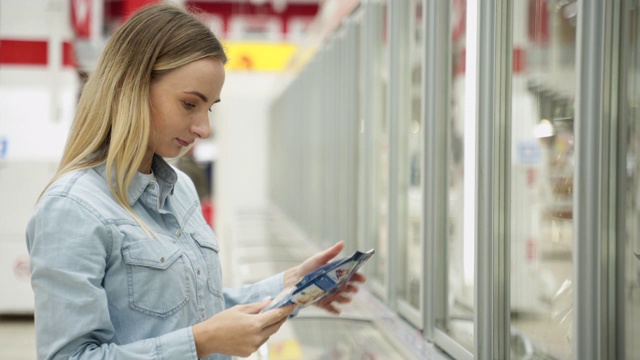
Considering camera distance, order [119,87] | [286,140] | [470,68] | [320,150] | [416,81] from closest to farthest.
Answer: [119,87] < [470,68] < [416,81] < [320,150] < [286,140]

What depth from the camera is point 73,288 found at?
53.5 inches

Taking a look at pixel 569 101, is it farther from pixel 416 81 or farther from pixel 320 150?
pixel 320 150

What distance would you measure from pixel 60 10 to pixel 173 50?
20.2 ft

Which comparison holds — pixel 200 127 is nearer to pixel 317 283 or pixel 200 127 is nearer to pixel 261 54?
pixel 317 283

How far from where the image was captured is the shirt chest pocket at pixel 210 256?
1.67 metres

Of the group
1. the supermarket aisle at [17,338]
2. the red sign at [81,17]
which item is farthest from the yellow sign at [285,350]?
the red sign at [81,17]

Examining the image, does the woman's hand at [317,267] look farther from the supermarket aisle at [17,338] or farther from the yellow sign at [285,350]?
the supermarket aisle at [17,338]

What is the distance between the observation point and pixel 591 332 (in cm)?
158

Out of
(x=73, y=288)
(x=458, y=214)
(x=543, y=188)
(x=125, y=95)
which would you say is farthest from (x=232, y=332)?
(x=543, y=188)

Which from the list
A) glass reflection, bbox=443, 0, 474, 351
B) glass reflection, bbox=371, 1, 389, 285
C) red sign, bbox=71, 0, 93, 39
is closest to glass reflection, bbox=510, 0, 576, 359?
glass reflection, bbox=443, 0, 474, 351

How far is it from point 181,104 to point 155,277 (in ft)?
1.19

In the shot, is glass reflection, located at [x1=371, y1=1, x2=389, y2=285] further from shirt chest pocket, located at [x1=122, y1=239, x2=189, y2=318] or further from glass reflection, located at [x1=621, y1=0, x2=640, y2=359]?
shirt chest pocket, located at [x1=122, y1=239, x2=189, y2=318]

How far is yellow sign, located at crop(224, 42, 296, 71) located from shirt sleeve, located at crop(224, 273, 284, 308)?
39.9 feet

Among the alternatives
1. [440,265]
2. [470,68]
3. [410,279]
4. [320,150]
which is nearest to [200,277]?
[470,68]
